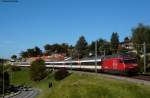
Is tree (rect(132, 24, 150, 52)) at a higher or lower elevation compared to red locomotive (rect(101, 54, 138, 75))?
higher

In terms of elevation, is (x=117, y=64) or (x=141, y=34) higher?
(x=141, y=34)

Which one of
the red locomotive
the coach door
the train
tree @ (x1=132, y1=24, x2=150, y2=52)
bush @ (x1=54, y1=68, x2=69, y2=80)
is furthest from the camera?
tree @ (x1=132, y1=24, x2=150, y2=52)

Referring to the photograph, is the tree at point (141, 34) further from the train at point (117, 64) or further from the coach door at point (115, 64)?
the coach door at point (115, 64)

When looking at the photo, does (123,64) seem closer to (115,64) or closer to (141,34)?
(115,64)

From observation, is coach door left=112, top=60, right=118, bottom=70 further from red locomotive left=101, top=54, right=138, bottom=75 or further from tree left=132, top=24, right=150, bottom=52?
tree left=132, top=24, right=150, bottom=52

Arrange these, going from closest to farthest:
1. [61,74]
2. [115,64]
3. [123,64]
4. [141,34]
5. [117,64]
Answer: [123,64] < [117,64] < [115,64] < [61,74] < [141,34]

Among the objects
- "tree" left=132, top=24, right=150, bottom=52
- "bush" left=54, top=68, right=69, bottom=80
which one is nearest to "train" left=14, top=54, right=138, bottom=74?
"bush" left=54, top=68, right=69, bottom=80

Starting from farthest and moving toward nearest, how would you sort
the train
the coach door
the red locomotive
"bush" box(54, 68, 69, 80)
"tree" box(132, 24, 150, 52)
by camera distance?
"tree" box(132, 24, 150, 52)
"bush" box(54, 68, 69, 80)
the coach door
the train
the red locomotive

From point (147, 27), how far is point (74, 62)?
134 feet

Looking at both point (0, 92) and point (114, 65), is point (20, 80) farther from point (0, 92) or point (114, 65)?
point (114, 65)

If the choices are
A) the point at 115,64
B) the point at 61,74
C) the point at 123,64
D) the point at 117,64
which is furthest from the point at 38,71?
the point at 123,64

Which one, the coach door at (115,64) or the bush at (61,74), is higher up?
the coach door at (115,64)

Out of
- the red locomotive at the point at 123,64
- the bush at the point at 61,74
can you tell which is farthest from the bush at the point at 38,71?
the red locomotive at the point at 123,64

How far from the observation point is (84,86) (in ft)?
142
